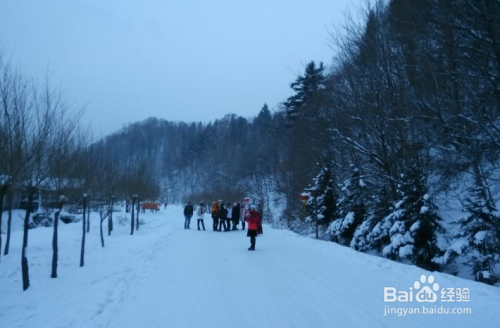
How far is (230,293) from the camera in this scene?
22.2ft

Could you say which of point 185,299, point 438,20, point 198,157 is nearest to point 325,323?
point 185,299

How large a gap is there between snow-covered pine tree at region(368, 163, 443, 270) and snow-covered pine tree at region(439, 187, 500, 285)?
1.00m

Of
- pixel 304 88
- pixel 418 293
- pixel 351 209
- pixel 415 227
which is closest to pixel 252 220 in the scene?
pixel 415 227

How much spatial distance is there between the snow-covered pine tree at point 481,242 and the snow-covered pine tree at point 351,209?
6389mm

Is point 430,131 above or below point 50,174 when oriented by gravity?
above

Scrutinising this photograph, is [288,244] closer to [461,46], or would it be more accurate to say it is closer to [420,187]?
[420,187]

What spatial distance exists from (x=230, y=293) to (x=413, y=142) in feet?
36.5

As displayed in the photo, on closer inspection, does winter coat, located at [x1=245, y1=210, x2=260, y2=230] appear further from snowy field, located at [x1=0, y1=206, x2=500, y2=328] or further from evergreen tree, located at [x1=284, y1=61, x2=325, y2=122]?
evergreen tree, located at [x1=284, y1=61, x2=325, y2=122]

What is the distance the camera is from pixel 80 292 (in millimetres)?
7660

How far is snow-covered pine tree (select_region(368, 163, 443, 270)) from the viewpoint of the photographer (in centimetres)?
1103

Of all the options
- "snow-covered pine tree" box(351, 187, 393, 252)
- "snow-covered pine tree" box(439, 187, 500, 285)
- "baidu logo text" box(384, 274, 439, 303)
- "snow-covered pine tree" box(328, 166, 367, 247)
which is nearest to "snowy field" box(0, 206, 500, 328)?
"baidu logo text" box(384, 274, 439, 303)

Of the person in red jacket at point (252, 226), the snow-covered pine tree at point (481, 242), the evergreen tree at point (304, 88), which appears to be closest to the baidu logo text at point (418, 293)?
the snow-covered pine tree at point (481, 242)

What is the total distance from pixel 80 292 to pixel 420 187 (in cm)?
1089

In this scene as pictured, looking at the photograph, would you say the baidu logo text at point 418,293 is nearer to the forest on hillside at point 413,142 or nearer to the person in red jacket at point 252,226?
the forest on hillside at point 413,142
